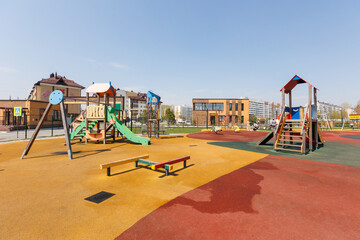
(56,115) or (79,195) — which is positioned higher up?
(56,115)

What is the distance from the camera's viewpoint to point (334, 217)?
3.12m

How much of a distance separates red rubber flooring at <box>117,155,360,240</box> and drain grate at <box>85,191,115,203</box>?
1.34m

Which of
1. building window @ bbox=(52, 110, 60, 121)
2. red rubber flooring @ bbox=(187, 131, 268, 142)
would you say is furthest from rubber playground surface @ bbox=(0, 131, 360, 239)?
building window @ bbox=(52, 110, 60, 121)

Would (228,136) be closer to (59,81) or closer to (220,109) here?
(59,81)

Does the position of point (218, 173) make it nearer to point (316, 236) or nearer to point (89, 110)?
point (316, 236)

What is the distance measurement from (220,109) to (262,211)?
6631 centimetres

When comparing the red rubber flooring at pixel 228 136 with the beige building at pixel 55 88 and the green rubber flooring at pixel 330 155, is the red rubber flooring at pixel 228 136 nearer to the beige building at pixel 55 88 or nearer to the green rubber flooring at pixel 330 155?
the green rubber flooring at pixel 330 155

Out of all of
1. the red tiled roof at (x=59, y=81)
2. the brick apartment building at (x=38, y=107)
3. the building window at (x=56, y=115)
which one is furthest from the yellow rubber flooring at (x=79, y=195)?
the red tiled roof at (x=59, y=81)

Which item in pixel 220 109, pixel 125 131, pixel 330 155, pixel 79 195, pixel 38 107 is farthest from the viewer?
pixel 220 109

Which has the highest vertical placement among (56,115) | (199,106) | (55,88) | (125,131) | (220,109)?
(55,88)

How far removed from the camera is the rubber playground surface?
2.68 meters

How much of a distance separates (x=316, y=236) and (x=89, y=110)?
1424 centimetres

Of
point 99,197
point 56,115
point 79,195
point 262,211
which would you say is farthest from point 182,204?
point 56,115

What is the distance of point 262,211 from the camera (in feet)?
10.8
